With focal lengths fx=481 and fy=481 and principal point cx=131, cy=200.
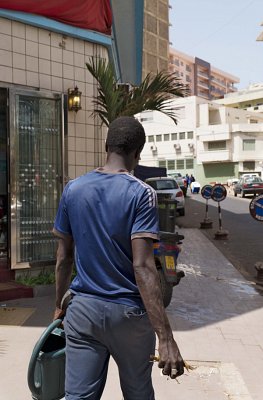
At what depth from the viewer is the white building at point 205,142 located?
54.8 m

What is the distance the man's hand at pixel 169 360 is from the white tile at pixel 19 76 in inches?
226

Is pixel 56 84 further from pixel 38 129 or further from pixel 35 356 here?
pixel 35 356

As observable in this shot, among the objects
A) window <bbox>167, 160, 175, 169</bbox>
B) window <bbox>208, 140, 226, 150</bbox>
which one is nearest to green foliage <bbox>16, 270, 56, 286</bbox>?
window <bbox>208, 140, 226, 150</bbox>

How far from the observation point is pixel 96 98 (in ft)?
26.1

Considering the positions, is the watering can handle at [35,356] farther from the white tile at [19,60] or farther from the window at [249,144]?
the window at [249,144]

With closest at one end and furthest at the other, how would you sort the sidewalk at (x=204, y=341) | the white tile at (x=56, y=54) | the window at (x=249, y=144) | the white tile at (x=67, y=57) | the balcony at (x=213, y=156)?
the sidewalk at (x=204, y=341)
the white tile at (x=56, y=54)
the white tile at (x=67, y=57)
the window at (x=249, y=144)
the balcony at (x=213, y=156)

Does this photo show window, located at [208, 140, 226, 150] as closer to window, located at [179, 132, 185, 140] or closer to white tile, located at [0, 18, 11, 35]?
window, located at [179, 132, 185, 140]

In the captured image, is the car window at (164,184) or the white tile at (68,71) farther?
the car window at (164,184)

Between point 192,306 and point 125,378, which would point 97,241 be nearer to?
point 125,378

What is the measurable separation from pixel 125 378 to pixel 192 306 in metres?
4.54

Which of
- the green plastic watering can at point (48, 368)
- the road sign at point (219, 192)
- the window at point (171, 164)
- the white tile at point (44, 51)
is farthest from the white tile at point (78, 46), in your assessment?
the window at point (171, 164)

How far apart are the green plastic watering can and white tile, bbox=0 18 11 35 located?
18.0 ft

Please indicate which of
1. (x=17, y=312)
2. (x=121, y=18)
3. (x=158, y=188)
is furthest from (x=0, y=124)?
(x=158, y=188)

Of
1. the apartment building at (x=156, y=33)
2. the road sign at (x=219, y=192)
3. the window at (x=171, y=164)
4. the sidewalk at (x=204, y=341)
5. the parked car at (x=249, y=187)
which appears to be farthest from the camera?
the apartment building at (x=156, y=33)
